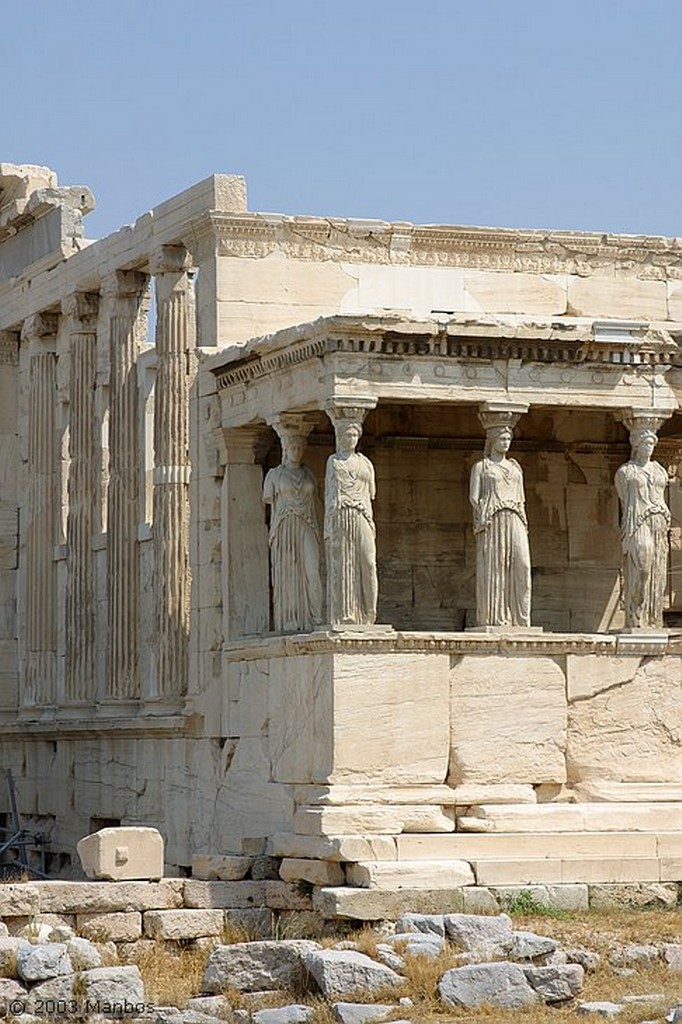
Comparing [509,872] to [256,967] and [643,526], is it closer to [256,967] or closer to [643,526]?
[256,967]

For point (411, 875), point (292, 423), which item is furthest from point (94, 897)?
point (292, 423)

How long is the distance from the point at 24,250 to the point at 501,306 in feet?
25.9

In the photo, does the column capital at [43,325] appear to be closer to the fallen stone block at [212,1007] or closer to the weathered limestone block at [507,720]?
the weathered limestone block at [507,720]

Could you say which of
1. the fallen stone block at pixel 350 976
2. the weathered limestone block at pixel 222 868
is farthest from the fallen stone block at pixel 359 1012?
the weathered limestone block at pixel 222 868

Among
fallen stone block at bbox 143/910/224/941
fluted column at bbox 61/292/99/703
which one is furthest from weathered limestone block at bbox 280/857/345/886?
fluted column at bbox 61/292/99/703

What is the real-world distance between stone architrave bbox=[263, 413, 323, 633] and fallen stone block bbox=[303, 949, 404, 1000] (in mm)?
4740

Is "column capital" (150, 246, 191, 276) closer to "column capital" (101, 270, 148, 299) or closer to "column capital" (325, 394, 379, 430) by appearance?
"column capital" (101, 270, 148, 299)

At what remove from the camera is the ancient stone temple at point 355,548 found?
23.2 meters

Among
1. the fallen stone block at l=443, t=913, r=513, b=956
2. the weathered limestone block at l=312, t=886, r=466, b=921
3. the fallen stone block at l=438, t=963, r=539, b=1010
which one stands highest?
the weathered limestone block at l=312, t=886, r=466, b=921

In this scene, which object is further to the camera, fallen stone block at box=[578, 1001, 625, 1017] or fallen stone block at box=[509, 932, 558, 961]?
fallen stone block at box=[509, 932, 558, 961]

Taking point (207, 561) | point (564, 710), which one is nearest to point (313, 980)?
point (564, 710)

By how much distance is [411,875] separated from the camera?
22.2 m

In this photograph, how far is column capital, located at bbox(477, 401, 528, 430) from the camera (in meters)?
23.8

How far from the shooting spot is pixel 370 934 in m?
21.5
